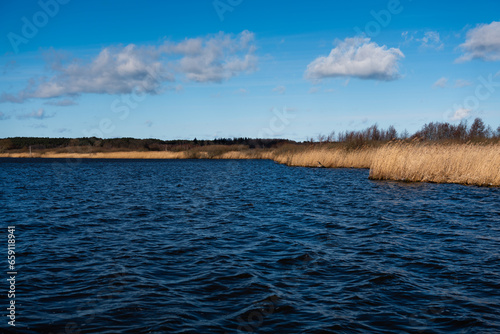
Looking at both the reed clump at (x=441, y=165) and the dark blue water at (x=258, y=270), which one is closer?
the dark blue water at (x=258, y=270)

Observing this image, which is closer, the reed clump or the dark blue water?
the dark blue water

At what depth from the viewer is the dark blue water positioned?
4.70m

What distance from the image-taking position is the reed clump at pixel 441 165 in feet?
68.0

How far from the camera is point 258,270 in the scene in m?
6.67

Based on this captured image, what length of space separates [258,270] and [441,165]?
1931 cm

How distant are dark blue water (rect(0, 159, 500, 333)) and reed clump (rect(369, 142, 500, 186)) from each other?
917 centimetres

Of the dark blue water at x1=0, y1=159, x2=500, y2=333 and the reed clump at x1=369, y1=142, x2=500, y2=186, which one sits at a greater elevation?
the reed clump at x1=369, y1=142, x2=500, y2=186

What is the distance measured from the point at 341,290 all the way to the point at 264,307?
1.36 metres

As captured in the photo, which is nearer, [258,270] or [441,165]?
[258,270]

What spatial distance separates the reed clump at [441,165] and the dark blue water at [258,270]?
9.17 m

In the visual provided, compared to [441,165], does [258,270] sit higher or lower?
lower

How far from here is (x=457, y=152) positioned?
21781 mm

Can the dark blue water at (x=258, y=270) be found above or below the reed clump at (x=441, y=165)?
below

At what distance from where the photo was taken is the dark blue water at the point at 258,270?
4703 mm
